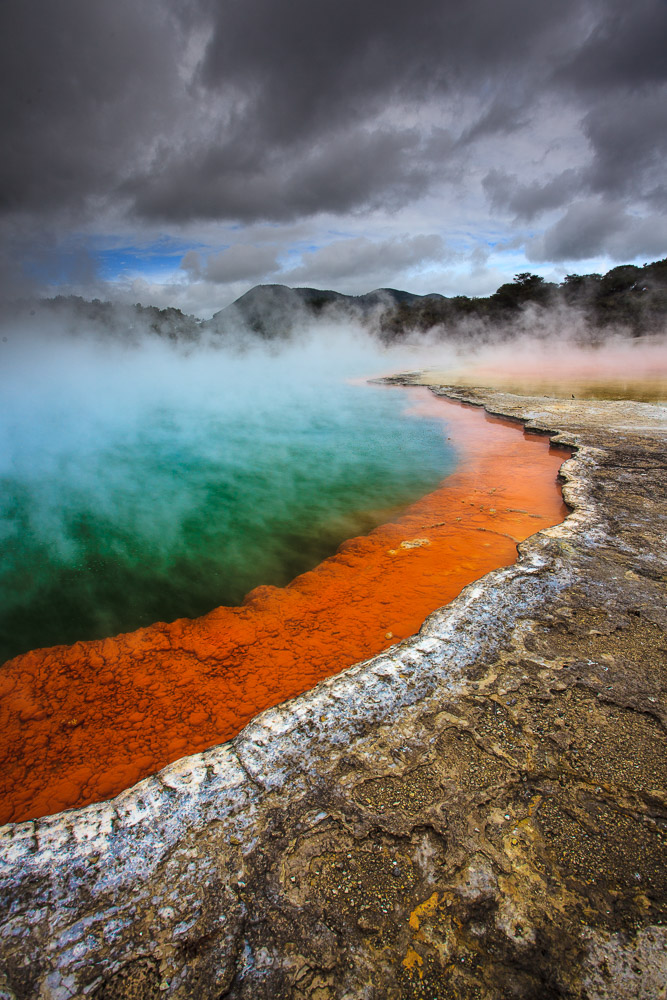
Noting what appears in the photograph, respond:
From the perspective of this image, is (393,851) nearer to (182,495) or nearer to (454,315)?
(182,495)

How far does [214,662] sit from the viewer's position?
2654 millimetres

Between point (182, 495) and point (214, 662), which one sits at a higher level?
point (182, 495)

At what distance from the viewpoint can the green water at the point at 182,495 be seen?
3.57 m

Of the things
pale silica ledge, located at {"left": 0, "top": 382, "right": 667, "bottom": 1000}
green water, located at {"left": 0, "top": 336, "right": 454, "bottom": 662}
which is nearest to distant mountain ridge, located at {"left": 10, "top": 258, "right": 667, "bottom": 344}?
green water, located at {"left": 0, "top": 336, "right": 454, "bottom": 662}

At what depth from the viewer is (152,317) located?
2928 cm

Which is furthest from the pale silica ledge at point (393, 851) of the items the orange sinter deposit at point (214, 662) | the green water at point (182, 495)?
the green water at point (182, 495)

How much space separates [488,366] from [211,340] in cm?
1984

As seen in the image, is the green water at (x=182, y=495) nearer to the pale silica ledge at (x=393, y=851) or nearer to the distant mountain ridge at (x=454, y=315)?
the pale silica ledge at (x=393, y=851)

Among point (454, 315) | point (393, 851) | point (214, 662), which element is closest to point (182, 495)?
point (214, 662)

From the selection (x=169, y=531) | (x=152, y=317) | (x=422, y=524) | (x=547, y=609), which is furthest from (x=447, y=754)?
(x=152, y=317)

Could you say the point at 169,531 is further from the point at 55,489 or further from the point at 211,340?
the point at 211,340

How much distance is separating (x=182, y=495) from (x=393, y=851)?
16.6ft

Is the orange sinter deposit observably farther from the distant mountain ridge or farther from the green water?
the distant mountain ridge

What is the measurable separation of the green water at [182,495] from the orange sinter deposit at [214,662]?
1.11 feet
